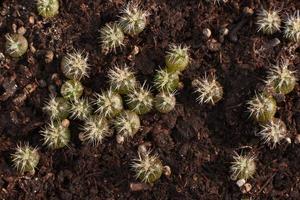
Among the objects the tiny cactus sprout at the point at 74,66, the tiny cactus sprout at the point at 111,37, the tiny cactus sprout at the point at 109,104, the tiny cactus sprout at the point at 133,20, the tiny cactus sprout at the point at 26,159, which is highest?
the tiny cactus sprout at the point at 133,20

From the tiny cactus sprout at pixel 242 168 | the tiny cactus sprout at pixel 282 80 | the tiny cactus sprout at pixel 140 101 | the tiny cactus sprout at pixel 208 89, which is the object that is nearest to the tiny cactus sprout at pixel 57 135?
the tiny cactus sprout at pixel 140 101

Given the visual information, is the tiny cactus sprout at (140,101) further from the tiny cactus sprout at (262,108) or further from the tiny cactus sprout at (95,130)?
the tiny cactus sprout at (262,108)

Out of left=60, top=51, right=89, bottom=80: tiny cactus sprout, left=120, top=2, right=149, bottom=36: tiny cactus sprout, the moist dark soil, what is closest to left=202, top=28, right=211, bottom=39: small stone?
the moist dark soil

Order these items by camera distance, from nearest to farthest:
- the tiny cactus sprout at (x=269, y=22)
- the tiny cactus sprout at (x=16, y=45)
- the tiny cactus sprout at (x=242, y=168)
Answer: the tiny cactus sprout at (x=242, y=168) → the tiny cactus sprout at (x=269, y=22) → the tiny cactus sprout at (x=16, y=45)

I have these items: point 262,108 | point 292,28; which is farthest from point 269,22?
point 262,108

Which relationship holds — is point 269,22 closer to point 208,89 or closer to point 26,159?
point 208,89

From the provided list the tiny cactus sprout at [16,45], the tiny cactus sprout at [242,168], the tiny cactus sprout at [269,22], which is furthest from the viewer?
the tiny cactus sprout at [16,45]

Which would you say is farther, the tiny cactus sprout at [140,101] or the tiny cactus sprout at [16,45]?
the tiny cactus sprout at [16,45]

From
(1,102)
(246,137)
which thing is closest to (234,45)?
(246,137)
